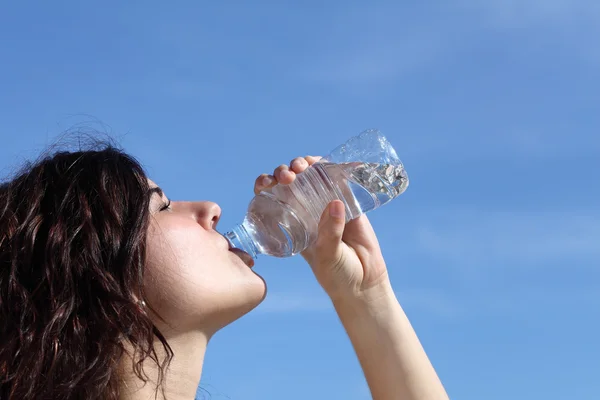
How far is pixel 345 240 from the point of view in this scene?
3744 millimetres

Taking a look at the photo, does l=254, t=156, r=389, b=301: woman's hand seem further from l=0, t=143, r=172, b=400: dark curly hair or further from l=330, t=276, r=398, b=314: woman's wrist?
l=0, t=143, r=172, b=400: dark curly hair

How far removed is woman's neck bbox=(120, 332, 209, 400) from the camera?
276 cm

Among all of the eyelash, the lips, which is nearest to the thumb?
the lips

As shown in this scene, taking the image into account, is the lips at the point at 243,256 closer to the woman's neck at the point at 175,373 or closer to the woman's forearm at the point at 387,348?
the woman's neck at the point at 175,373

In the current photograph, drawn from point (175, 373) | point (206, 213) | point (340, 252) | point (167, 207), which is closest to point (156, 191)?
point (167, 207)

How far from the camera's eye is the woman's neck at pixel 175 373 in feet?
9.06

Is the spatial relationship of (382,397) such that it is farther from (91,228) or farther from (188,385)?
(91,228)

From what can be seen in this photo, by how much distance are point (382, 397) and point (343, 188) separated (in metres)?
1.02

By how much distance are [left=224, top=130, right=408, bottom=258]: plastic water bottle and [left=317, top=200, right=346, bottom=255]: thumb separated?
0.09 m

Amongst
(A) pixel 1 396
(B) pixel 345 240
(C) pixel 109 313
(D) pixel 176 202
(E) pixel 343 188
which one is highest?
(E) pixel 343 188

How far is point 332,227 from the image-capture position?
339 centimetres

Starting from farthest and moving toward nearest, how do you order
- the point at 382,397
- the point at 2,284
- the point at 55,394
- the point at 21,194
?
the point at 382,397 < the point at 21,194 < the point at 2,284 < the point at 55,394

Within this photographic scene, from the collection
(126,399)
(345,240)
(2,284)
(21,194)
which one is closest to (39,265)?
(2,284)

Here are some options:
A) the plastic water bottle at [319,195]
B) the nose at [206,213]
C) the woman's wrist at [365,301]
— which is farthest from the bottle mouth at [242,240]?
the woman's wrist at [365,301]
